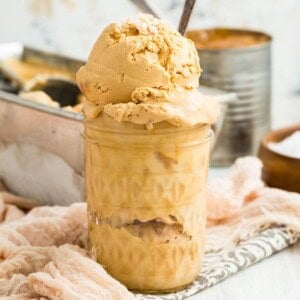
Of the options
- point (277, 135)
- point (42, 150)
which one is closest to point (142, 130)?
point (42, 150)

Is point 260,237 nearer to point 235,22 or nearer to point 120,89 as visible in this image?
point 120,89

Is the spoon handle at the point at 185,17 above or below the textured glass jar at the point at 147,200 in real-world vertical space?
above

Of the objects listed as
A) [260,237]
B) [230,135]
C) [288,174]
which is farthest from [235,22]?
[260,237]

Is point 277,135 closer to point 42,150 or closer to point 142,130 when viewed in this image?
point 42,150

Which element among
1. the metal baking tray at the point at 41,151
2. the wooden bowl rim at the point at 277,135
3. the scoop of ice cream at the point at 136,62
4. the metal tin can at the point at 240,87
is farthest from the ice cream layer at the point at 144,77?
the metal tin can at the point at 240,87

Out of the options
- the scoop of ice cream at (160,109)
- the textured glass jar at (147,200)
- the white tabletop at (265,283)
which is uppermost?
the scoop of ice cream at (160,109)

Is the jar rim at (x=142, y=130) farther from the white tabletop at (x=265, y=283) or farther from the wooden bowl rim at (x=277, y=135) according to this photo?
the wooden bowl rim at (x=277, y=135)
